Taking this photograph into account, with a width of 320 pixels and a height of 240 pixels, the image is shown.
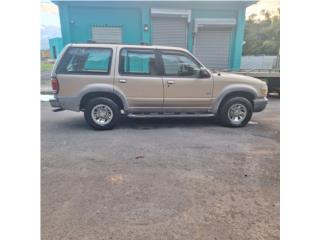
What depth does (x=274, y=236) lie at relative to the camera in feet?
8.51

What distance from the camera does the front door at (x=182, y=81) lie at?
6426 mm

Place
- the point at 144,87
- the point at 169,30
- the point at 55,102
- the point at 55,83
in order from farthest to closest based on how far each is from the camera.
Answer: the point at 169,30 → the point at 144,87 → the point at 55,102 → the point at 55,83

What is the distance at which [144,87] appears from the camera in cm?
633

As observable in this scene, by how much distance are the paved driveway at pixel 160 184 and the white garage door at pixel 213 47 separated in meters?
8.90

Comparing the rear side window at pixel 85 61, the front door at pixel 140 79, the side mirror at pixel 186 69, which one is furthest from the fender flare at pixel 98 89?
the side mirror at pixel 186 69

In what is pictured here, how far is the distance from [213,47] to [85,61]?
9643 millimetres

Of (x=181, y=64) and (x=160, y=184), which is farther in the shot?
(x=181, y=64)

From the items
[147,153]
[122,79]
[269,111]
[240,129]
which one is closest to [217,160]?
[147,153]

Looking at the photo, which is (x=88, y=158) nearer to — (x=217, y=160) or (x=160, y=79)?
(x=217, y=160)

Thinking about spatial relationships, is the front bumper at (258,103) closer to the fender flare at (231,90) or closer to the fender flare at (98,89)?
the fender flare at (231,90)

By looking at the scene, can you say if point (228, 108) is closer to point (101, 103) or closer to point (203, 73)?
point (203, 73)

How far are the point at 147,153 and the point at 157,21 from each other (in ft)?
34.1

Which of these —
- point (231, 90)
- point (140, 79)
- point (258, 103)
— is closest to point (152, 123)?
point (140, 79)
